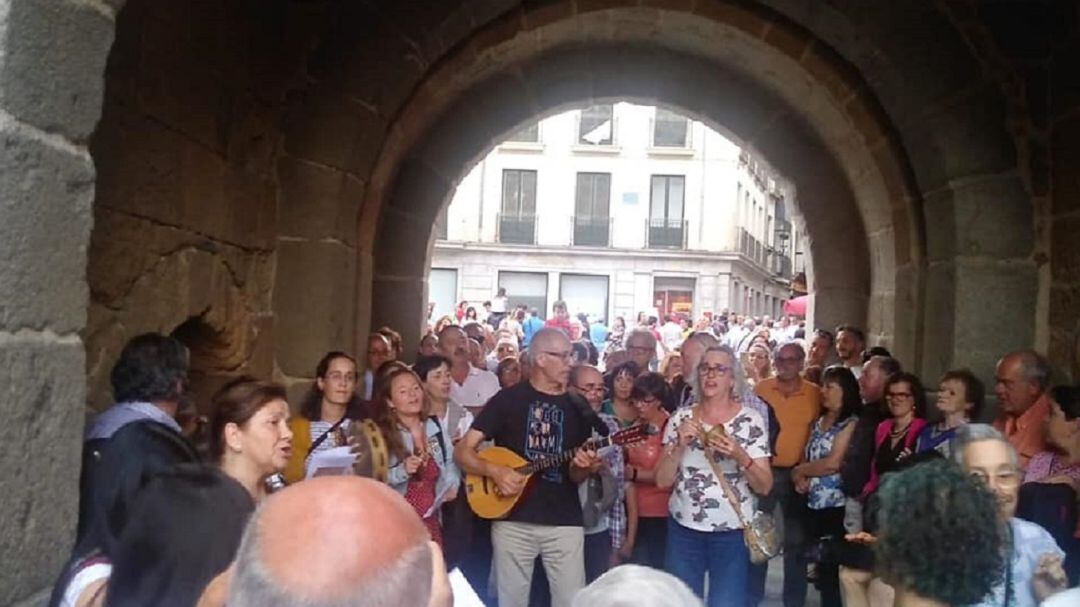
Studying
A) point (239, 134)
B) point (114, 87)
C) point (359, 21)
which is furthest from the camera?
point (359, 21)

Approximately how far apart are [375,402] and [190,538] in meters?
2.02

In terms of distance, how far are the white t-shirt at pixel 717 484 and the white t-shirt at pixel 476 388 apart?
8.17ft

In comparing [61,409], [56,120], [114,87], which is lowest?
[61,409]

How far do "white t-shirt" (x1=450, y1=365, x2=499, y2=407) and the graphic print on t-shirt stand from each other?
7.19 feet

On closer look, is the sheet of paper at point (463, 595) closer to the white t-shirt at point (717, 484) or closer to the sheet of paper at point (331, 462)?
the sheet of paper at point (331, 462)

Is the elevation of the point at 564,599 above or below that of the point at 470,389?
below

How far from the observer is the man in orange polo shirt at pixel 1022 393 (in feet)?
14.4

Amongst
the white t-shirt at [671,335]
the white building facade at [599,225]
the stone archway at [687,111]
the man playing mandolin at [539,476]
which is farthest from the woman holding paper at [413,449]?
the white building facade at [599,225]

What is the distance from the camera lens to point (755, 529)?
436 centimetres

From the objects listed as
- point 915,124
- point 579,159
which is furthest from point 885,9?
point 579,159

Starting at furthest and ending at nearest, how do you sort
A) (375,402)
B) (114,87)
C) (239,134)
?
(239,134) → (375,402) → (114,87)

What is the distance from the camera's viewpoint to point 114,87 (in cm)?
379

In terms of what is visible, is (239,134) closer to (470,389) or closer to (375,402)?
(375,402)

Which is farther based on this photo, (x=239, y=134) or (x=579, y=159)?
(x=579, y=159)
